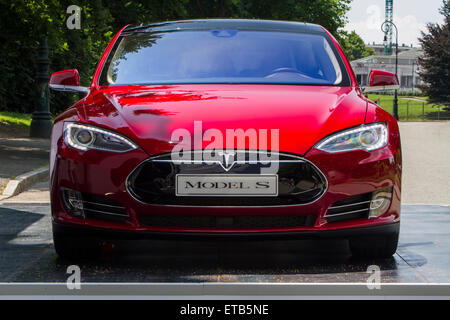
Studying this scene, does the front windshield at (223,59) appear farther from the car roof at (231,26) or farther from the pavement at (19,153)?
the pavement at (19,153)

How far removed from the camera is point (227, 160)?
14.1 feet

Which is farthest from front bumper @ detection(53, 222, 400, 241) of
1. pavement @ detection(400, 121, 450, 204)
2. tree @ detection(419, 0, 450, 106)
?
tree @ detection(419, 0, 450, 106)

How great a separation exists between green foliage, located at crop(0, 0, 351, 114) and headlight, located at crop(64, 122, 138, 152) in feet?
35.9

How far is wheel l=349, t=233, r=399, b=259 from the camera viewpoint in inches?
188

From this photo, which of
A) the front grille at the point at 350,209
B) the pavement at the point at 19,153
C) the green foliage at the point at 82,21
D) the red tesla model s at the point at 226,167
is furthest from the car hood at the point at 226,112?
the green foliage at the point at 82,21

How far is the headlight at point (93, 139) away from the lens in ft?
14.6

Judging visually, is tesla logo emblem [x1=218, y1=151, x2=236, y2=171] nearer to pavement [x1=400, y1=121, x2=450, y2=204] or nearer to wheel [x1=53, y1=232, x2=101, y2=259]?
wheel [x1=53, y1=232, x2=101, y2=259]

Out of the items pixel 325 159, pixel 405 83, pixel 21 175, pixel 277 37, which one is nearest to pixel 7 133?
pixel 21 175

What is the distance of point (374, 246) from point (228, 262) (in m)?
0.87

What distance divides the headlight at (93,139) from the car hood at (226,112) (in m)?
0.04
